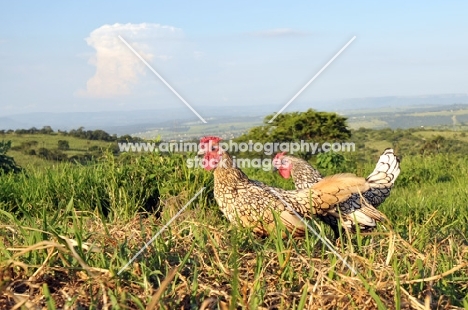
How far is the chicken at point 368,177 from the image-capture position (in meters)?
5.10

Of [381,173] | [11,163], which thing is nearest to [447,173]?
[381,173]

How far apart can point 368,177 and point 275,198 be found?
1971 mm

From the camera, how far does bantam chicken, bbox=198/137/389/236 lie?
176 inches

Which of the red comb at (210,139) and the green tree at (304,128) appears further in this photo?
the green tree at (304,128)

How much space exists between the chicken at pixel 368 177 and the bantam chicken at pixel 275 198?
0.24 feet

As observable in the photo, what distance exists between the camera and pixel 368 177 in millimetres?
6273

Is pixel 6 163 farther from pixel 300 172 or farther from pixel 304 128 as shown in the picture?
pixel 304 128

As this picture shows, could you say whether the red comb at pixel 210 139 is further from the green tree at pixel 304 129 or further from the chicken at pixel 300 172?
the green tree at pixel 304 129

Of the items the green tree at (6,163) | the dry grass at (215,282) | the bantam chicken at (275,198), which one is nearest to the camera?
the dry grass at (215,282)

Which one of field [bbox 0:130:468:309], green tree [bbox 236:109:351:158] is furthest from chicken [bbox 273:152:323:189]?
green tree [bbox 236:109:351:158]

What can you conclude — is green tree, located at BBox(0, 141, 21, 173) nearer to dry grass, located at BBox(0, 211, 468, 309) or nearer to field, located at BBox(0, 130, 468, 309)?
field, located at BBox(0, 130, 468, 309)

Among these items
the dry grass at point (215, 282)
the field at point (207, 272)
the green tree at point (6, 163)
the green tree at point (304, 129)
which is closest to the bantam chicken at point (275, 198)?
the field at point (207, 272)

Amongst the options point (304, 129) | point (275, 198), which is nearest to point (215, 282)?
point (275, 198)

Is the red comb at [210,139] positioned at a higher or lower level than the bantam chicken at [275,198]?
higher
